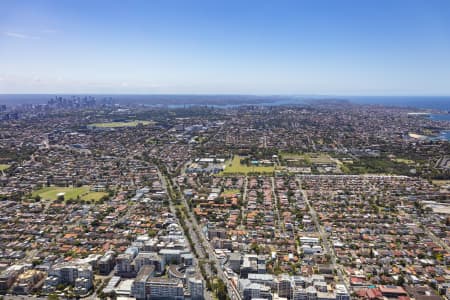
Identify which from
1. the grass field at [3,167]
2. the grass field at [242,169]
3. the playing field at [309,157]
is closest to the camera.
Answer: the grass field at [242,169]

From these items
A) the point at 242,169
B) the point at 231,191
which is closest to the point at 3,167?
the point at 242,169

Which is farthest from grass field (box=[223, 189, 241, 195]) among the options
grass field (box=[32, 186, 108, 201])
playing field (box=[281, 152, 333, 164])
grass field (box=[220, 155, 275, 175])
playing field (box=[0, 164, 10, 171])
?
playing field (box=[0, 164, 10, 171])

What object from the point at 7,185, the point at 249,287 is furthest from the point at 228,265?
the point at 7,185

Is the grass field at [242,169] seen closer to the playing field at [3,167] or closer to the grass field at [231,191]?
the grass field at [231,191]

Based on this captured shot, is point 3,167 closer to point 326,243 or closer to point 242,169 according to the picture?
point 242,169

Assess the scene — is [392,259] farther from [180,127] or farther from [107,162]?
[180,127]

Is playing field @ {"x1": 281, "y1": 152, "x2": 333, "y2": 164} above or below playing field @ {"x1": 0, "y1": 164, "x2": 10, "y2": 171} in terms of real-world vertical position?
Result: above

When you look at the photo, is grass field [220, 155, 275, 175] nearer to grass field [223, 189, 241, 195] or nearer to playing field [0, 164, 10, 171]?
grass field [223, 189, 241, 195]

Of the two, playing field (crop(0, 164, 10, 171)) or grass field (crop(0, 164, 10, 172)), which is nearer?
grass field (crop(0, 164, 10, 172))

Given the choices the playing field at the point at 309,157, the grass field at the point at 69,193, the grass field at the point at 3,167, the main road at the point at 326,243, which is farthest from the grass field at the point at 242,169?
the grass field at the point at 3,167
